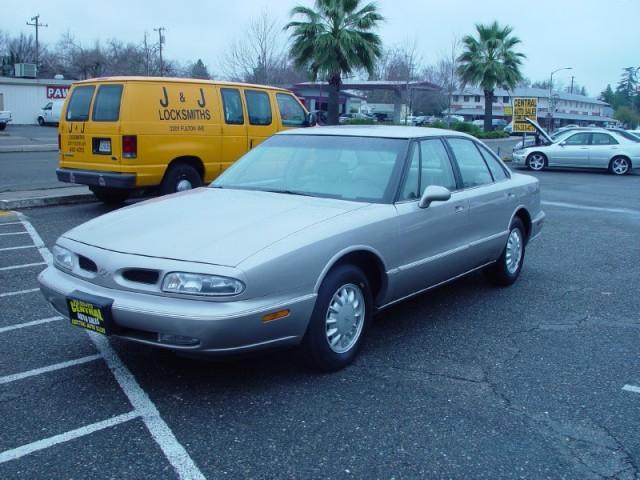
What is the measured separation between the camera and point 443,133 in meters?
5.71

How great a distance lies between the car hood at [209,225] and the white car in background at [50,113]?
39.1m

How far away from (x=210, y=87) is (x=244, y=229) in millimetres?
7204

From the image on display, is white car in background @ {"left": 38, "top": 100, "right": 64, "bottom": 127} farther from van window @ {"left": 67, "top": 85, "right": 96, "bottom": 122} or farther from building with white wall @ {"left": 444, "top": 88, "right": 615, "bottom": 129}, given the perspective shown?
building with white wall @ {"left": 444, "top": 88, "right": 615, "bottom": 129}

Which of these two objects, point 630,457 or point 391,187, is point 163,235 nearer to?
point 391,187

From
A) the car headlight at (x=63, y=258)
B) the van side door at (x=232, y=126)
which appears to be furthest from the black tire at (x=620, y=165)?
the car headlight at (x=63, y=258)

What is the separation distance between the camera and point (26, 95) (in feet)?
142

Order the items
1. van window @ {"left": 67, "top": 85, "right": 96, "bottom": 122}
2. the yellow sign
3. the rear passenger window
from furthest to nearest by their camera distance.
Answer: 1. the yellow sign
2. van window @ {"left": 67, "top": 85, "right": 96, "bottom": 122}
3. the rear passenger window

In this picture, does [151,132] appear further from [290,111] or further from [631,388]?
[631,388]

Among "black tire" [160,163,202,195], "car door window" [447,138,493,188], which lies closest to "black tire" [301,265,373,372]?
"car door window" [447,138,493,188]

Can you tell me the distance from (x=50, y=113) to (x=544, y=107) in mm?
67353

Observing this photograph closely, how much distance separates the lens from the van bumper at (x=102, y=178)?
9461mm

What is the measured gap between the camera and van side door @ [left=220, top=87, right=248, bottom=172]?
424 inches

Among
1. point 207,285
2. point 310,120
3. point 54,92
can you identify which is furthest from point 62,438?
point 54,92

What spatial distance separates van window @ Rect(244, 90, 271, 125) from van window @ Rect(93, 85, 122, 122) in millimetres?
2294
